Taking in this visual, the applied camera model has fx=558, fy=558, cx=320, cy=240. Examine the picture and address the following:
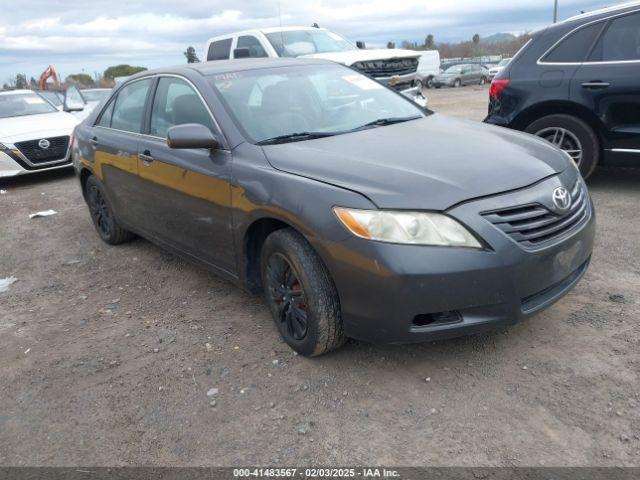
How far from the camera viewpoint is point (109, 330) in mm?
3709

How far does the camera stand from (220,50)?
36.2 ft

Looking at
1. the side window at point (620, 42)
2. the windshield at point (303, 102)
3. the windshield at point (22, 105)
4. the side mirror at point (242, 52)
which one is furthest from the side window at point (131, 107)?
the windshield at point (22, 105)

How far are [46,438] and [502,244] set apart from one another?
2.34 metres

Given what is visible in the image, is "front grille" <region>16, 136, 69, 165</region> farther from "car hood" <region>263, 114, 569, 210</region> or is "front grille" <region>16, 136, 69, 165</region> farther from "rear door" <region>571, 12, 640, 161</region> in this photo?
"rear door" <region>571, 12, 640, 161</region>

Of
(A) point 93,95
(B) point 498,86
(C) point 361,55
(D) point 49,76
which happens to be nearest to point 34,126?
(A) point 93,95

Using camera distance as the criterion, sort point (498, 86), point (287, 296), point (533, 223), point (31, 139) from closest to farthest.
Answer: point (533, 223) → point (287, 296) → point (498, 86) → point (31, 139)

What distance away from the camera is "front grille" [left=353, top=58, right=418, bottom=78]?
917 centimetres

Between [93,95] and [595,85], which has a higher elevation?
[595,85]

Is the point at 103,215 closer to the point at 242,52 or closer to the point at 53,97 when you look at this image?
the point at 242,52

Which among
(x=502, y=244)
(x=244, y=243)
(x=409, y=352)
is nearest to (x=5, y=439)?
(x=244, y=243)

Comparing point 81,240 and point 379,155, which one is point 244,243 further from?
point 81,240

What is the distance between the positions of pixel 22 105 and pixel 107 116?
6.38 m

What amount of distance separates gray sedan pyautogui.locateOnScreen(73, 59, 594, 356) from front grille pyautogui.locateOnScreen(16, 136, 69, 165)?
5470 mm

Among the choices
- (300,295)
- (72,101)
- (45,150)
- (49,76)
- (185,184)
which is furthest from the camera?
(49,76)
